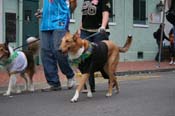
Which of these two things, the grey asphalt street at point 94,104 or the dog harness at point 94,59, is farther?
the dog harness at point 94,59

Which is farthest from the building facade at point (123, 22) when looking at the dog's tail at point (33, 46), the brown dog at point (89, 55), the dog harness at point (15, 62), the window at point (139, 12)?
the brown dog at point (89, 55)

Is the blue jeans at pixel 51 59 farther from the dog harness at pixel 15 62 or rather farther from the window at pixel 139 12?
the window at pixel 139 12

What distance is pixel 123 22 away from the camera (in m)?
24.2

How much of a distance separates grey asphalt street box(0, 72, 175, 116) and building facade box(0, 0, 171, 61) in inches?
338

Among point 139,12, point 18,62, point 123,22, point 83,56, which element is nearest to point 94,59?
point 83,56

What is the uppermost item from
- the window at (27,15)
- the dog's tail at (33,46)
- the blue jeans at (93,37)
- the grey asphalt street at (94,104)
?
the window at (27,15)

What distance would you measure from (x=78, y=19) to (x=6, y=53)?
40.5 feet

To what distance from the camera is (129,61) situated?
24.1 metres

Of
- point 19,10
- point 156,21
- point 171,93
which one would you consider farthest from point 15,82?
point 156,21

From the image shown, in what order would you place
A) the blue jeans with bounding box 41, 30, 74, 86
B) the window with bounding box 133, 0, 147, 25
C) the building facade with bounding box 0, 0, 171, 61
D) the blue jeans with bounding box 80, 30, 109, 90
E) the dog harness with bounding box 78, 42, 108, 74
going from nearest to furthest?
the dog harness with bounding box 78, 42, 108, 74 < the blue jeans with bounding box 80, 30, 109, 90 < the blue jeans with bounding box 41, 30, 74, 86 < the building facade with bounding box 0, 0, 171, 61 < the window with bounding box 133, 0, 147, 25

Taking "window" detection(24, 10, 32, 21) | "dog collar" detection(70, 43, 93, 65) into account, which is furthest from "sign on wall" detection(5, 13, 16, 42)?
"dog collar" detection(70, 43, 93, 65)

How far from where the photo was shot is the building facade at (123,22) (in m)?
18.4

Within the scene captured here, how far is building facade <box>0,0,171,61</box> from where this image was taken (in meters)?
18.4

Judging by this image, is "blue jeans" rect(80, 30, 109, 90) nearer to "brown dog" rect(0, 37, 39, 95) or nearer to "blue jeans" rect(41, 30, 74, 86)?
"blue jeans" rect(41, 30, 74, 86)
